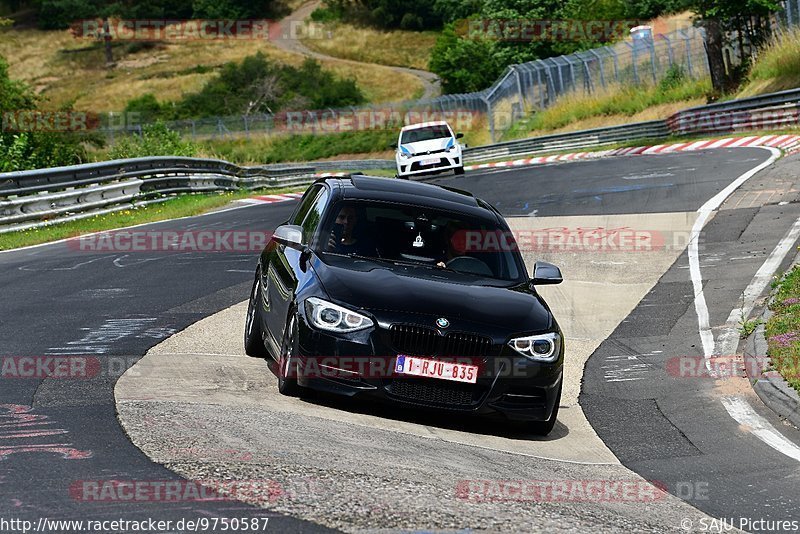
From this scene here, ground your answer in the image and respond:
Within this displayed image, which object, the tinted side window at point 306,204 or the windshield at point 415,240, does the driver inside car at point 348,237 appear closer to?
the windshield at point 415,240

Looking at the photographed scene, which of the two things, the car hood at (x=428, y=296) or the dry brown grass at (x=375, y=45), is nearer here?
the car hood at (x=428, y=296)

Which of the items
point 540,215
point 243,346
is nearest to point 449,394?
point 243,346

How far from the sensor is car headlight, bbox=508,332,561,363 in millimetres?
8188

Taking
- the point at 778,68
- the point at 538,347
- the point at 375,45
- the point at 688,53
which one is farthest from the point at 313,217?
the point at 375,45

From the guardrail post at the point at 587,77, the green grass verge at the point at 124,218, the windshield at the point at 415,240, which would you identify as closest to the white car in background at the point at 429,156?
the green grass verge at the point at 124,218

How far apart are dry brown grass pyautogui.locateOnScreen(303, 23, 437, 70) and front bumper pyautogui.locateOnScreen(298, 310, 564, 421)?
320 feet

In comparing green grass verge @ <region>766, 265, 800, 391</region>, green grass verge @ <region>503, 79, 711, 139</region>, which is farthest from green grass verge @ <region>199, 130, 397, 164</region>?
green grass verge @ <region>766, 265, 800, 391</region>

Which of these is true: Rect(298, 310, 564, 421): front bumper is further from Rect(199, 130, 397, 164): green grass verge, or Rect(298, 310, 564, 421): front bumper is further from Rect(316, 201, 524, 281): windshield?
Rect(199, 130, 397, 164): green grass verge

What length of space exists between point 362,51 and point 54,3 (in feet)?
110

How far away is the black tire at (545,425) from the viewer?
8.46 meters

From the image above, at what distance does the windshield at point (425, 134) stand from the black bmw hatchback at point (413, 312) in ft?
81.0

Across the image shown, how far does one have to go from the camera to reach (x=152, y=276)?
606 inches

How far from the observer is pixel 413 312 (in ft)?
26.3

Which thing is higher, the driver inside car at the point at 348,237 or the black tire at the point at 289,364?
the driver inside car at the point at 348,237
